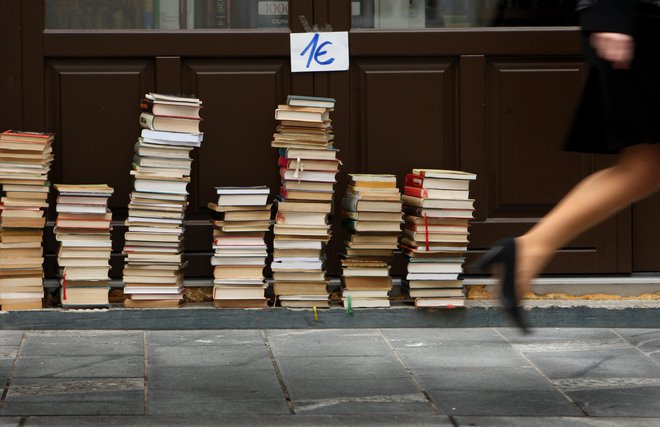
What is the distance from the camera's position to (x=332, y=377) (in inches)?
223

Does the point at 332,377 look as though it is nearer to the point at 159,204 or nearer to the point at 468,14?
the point at 159,204

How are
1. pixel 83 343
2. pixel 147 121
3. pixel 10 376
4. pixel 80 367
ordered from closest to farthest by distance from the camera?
1. pixel 10 376
2. pixel 80 367
3. pixel 83 343
4. pixel 147 121

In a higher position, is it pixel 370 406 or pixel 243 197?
pixel 243 197

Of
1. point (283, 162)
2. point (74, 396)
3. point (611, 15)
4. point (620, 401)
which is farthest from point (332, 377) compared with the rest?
point (611, 15)

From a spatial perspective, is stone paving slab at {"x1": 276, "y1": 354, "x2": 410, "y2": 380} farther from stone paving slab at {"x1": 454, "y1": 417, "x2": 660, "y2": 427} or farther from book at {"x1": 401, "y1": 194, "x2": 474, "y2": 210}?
book at {"x1": 401, "y1": 194, "x2": 474, "y2": 210}

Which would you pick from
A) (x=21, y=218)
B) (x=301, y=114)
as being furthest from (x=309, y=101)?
(x=21, y=218)

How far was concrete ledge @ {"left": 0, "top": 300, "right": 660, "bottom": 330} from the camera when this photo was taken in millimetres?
6746

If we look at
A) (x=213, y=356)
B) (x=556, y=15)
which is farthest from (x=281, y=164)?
(x=556, y=15)

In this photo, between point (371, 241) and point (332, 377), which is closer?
point (332, 377)

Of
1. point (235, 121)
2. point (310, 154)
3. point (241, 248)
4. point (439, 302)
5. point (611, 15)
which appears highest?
point (611, 15)

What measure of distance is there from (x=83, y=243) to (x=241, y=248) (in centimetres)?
82

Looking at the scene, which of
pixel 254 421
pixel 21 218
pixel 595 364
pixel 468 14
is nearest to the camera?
pixel 254 421

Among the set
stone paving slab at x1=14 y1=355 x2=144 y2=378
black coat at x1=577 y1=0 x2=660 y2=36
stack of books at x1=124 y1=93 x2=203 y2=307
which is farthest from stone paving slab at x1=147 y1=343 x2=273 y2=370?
black coat at x1=577 y1=0 x2=660 y2=36

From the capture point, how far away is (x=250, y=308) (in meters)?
6.86
